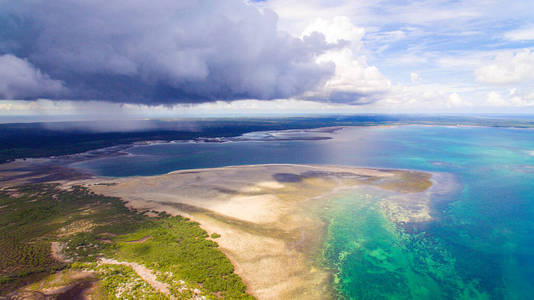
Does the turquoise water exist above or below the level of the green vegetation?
below

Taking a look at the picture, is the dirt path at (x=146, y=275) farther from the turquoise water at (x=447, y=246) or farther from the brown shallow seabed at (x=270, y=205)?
the turquoise water at (x=447, y=246)

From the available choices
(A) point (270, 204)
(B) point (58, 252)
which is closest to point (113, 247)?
(B) point (58, 252)

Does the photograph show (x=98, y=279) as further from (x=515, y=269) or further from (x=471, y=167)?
(x=471, y=167)

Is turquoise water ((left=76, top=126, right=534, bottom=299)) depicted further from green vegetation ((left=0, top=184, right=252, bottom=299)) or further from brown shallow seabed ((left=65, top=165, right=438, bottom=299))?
green vegetation ((left=0, top=184, right=252, bottom=299))

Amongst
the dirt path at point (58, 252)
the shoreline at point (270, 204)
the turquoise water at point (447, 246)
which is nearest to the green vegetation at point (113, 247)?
the dirt path at point (58, 252)

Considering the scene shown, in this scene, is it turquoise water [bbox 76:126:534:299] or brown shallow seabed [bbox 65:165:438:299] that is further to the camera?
brown shallow seabed [bbox 65:165:438:299]

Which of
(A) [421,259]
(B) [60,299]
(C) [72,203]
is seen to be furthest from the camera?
(C) [72,203]

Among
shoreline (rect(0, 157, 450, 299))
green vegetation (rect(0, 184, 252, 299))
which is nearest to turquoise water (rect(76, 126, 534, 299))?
shoreline (rect(0, 157, 450, 299))

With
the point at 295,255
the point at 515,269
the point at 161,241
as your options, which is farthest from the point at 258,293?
the point at 515,269
